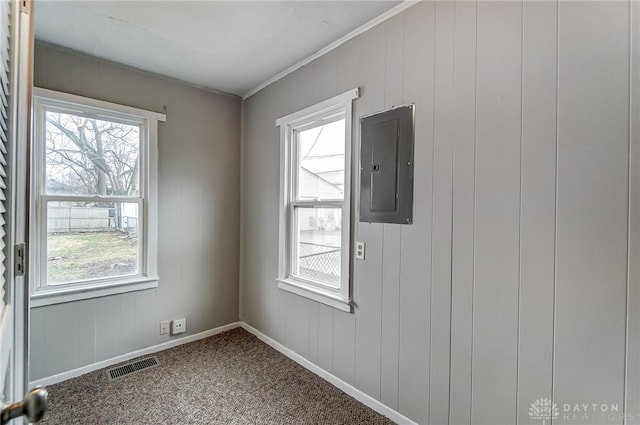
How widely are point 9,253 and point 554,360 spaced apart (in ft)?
6.80

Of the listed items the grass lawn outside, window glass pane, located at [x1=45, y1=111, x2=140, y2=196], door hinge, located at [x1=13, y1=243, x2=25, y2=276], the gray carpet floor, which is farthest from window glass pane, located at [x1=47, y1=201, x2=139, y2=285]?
door hinge, located at [x1=13, y1=243, x2=25, y2=276]

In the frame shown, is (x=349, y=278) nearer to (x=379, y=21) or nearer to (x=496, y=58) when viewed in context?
(x=496, y=58)

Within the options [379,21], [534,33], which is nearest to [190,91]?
[379,21]

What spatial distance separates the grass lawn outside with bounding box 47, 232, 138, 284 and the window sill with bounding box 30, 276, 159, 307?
3.6 inches

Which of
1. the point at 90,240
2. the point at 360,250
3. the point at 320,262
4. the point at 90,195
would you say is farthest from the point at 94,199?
the point at 360,250

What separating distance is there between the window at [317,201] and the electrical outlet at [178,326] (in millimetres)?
1029

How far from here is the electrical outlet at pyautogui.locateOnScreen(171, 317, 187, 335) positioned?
9.25 feet

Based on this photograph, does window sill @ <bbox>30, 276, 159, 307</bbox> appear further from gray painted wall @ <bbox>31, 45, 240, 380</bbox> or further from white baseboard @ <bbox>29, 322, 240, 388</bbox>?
white baseboard @ <bbox>29, 322, 240, 388</bbox>

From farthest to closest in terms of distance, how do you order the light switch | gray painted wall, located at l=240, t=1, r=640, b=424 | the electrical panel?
the light switch < the electrical panel < gray painted wall, located at l=240, t=1, r=640, b=424

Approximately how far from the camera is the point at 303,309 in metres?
2.54

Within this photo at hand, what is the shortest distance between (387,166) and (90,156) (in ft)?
7.69

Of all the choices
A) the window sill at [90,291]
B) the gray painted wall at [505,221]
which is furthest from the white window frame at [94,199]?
the gray painted wall at [505,221]

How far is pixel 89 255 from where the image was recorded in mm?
2459

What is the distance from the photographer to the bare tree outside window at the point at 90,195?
2293mm
